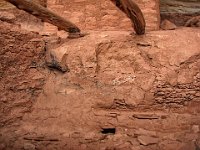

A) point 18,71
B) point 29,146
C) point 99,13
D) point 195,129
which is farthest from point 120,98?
point 99,13

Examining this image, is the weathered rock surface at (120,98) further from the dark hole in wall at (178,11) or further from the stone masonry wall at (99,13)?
the dark hole in wall at (178,11)

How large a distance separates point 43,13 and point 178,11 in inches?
115

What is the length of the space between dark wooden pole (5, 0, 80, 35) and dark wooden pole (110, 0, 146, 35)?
734mm

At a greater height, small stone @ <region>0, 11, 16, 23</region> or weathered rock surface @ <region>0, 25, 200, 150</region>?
small stone @ <region>0, 11, 16, 23</region>

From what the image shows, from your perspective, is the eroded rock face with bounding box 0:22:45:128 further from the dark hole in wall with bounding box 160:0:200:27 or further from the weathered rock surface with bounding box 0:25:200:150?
the dark hole in wall with bounding box 160:0:200:27

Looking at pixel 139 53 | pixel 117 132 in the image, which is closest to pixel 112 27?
pixel 139 53

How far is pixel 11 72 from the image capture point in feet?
10.9

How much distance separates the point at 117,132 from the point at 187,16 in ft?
9.81

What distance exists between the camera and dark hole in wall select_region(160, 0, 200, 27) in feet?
16.8

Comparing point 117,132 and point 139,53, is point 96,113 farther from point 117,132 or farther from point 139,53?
point 139,53

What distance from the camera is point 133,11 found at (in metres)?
3.10

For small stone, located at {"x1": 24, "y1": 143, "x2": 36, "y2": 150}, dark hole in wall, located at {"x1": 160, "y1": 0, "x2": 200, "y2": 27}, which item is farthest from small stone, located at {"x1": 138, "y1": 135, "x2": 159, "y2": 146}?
dark hole in wall, located at {"x1": 160, "y1": 0, "x2": 200, "y2": 27}

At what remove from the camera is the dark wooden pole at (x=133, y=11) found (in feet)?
9.44

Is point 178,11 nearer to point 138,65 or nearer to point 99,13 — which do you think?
point 99,13
